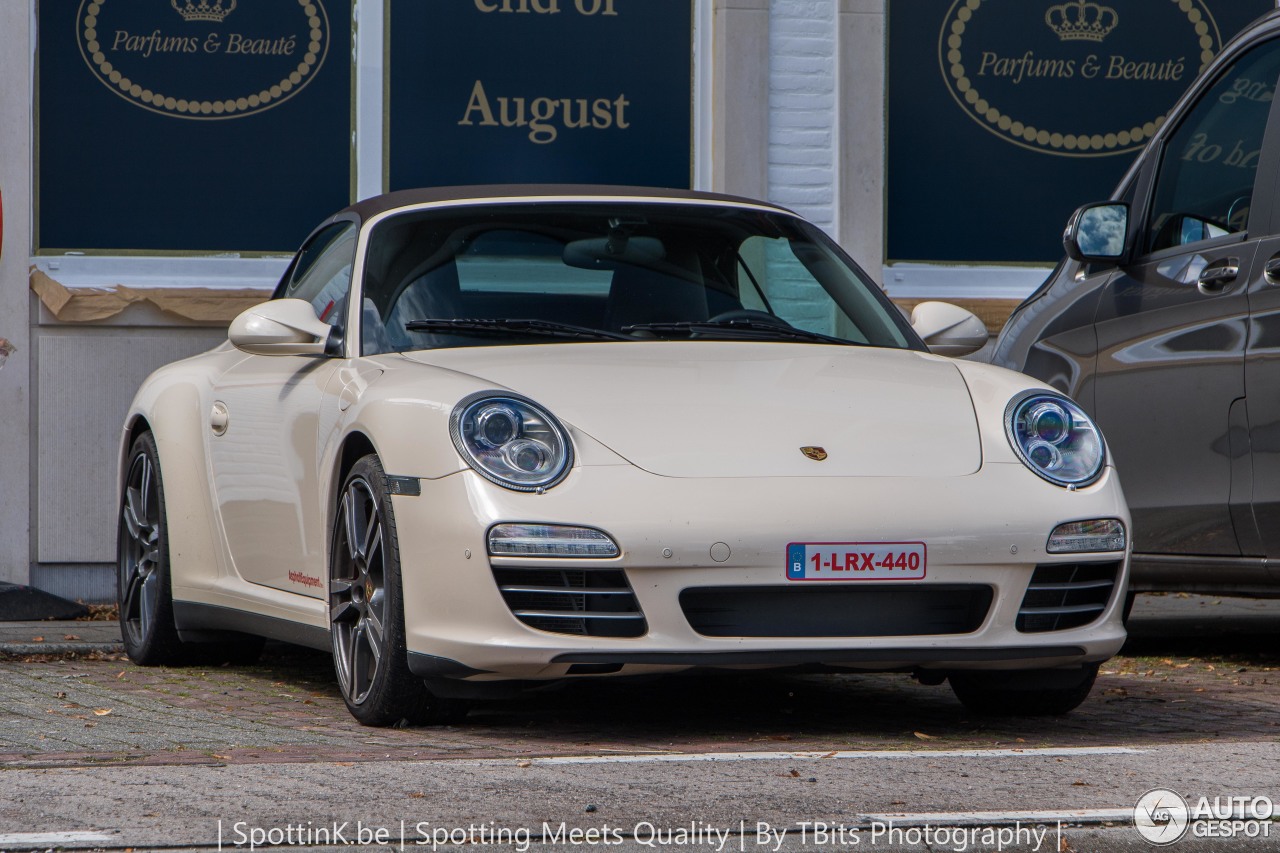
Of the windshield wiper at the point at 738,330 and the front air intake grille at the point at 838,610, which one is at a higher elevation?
the windshield wiper at the point at 738,330

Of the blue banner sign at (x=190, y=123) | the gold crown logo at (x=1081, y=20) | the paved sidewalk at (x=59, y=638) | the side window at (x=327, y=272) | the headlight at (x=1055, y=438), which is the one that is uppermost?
the gold crown logo at (x=1081, y=20)

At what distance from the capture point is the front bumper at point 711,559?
453 centimetres

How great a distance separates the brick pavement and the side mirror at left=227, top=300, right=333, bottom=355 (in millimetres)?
982

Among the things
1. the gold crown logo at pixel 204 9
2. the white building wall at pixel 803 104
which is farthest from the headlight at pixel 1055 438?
the gold crown logo at pixel 204 9

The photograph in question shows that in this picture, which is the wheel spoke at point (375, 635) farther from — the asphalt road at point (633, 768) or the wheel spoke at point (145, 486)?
the wheel spoke at point (145, 486)

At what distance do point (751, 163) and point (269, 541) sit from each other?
497cm

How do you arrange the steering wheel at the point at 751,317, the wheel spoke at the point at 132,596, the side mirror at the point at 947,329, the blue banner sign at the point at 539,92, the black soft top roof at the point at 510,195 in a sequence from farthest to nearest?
1. the blue banner sign at the point at 539,92
2. the wheel spoke at the point at 132,596
3. the black soft top roof at the point at 510,195
4. the side mirror at the point at 947,329
5. the steering wheel at the point at 751,317

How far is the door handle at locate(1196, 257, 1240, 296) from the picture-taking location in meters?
6.36

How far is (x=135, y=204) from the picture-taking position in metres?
9.63

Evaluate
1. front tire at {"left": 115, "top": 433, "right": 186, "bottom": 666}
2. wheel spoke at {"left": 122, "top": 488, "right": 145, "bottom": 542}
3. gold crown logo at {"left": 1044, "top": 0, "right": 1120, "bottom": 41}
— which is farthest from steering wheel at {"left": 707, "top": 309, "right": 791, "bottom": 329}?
gold crown logo at {"left": 1044, "top": 0, "right": 1120, "bottom": 41}

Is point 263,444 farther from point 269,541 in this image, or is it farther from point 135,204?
point 135,204

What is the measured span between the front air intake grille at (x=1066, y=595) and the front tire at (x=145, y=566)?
9.70 ft

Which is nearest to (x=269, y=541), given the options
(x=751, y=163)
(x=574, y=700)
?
(x=574, y=700)

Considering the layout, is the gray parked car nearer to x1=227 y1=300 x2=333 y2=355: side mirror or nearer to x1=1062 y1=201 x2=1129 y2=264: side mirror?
x1=1062 y1=201 x2=1129 y2=264: side mirror
